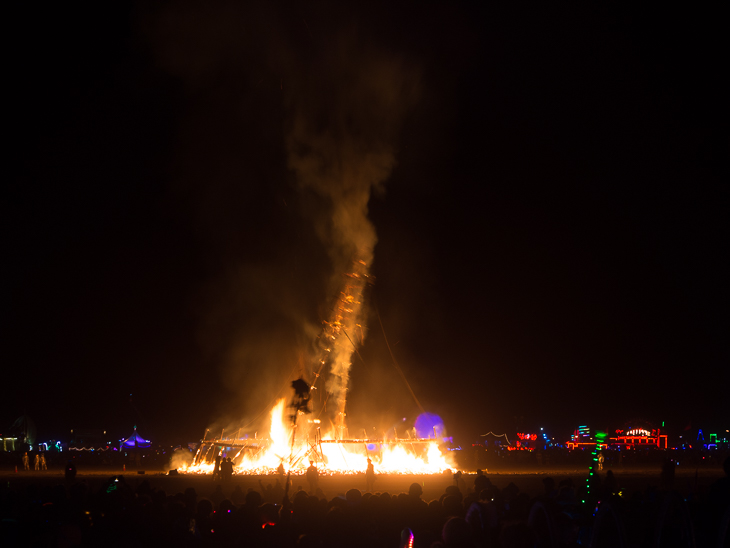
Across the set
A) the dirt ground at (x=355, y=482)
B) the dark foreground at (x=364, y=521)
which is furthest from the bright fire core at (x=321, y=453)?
the dark foreground at (x=364, y=521)

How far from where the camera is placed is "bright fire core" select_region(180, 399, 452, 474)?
108 feet

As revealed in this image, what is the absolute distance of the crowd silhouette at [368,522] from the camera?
20.9ft

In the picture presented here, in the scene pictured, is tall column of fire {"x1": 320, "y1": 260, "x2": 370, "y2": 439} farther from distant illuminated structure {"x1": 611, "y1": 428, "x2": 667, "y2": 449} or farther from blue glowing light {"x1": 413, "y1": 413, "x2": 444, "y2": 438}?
distant illuminated structure {"x1": 611, "y1": 428, "x2": 667, "y2": 449}

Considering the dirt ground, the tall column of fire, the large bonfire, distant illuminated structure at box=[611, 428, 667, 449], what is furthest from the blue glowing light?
the dirt ground

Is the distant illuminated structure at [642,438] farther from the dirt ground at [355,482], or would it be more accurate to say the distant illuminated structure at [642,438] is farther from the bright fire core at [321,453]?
the bright fire core at [321,453]

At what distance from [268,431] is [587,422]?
59059 mm

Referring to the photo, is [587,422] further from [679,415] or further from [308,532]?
[308,532]

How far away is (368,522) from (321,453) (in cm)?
2676

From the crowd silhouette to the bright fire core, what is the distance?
23.7 m

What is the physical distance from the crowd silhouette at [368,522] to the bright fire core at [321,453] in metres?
23.7

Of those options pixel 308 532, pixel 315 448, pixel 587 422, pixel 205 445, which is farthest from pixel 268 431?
pixel 587 422

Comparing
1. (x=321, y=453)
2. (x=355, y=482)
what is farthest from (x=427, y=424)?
(x=355, y=482)

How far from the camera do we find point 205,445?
119ft

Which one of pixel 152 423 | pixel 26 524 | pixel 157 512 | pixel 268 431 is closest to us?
pixel 26 524
